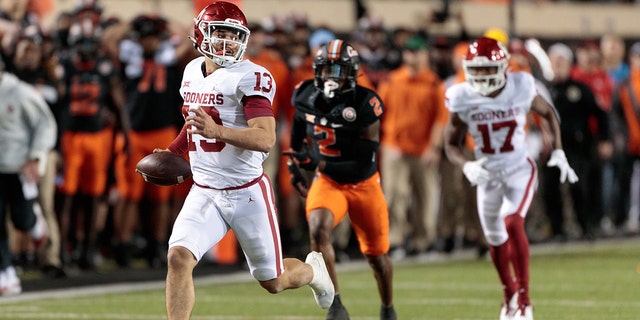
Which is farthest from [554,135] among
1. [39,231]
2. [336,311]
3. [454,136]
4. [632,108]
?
[632,108]

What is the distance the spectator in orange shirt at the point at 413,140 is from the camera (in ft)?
41.8

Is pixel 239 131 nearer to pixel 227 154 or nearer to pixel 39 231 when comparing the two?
pixel 227 154

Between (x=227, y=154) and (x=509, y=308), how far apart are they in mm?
2447

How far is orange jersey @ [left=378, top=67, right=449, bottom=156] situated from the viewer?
502 inches

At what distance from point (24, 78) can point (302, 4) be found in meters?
7.04

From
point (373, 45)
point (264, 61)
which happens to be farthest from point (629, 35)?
point (264, 61)

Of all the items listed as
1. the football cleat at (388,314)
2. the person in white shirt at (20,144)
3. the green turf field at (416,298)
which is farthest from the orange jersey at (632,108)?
the football cleat at (388,314)

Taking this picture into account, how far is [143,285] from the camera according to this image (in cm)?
1050

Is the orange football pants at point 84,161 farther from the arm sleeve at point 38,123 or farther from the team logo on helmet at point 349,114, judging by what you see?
the team logo on helmet at point 349,114

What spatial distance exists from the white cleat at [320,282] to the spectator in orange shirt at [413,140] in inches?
217

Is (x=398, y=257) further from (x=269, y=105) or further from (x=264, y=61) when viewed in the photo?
(x=269, y=105)

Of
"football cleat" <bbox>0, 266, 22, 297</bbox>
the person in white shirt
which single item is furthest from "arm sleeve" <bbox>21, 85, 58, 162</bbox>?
"football cleat" <bbox>0, 266, 22, 297</bbox>

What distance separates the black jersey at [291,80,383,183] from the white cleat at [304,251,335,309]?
2.78 ft

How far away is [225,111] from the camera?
6.43 meters
